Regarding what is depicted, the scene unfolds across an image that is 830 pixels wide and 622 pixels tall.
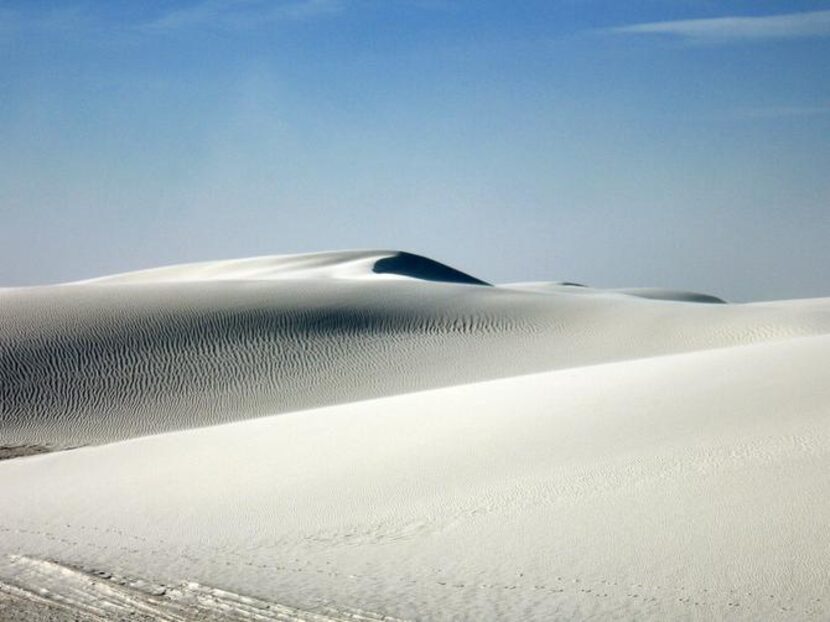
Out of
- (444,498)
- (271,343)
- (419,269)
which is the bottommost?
(444,498)

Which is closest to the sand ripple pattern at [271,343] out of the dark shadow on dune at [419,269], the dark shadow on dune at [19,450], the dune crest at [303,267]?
the dark shadow on dune at [19,450]

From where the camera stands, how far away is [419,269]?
52.0m

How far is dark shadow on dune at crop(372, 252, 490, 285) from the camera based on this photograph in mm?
49688

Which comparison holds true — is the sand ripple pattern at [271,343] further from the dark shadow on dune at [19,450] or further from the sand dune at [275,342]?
the dark shadow on dune at [19,450]

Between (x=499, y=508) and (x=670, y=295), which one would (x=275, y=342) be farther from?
(x=670, y=295)

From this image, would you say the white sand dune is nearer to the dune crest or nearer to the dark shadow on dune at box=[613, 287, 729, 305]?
the dune crest

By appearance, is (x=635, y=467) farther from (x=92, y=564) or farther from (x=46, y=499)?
(x=46, y=499)

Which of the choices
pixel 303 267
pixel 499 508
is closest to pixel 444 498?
pixel 499 508

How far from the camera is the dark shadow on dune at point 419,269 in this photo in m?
49.7

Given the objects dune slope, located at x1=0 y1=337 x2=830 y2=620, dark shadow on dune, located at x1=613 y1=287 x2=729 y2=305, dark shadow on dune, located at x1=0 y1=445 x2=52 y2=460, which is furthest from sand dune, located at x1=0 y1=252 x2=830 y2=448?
dark shadow on dune, located at x1=613 y1=287 x2=729 y2=305

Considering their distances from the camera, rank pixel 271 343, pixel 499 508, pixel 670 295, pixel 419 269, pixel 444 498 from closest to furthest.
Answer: pixel 499 508 → pixel 444 498 → pixel 271 343 → pixel 419 269 → pixel 670 295

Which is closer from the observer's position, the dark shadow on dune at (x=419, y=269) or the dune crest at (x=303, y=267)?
the dune crest at (x=303, y=267)

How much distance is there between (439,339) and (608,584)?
710 inches

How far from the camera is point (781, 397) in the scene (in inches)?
388
